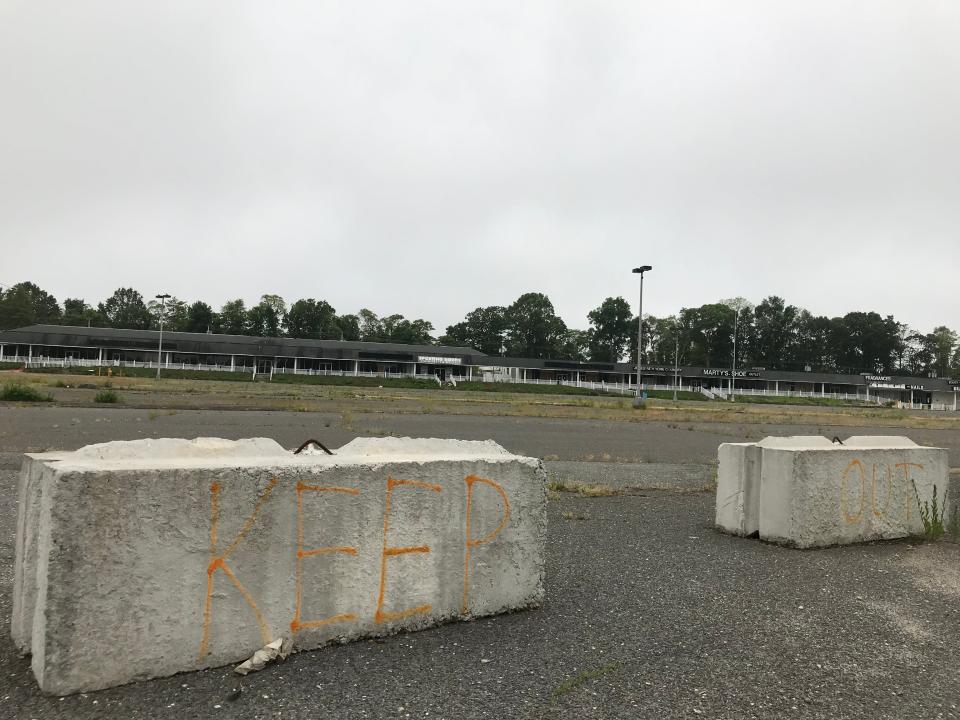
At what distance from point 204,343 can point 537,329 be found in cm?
8633

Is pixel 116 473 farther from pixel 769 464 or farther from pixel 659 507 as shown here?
pixel 659 507

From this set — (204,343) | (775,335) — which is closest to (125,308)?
(204,343)

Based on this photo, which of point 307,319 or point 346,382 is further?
point 307,319

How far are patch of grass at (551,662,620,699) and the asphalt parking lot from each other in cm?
1

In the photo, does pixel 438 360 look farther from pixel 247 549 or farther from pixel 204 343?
pixel 247 549

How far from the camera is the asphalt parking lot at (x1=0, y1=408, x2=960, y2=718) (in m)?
3.22

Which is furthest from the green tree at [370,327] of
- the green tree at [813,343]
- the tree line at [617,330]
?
the green tree at [813,343]

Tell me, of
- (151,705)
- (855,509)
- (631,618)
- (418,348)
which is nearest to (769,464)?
(855,509)

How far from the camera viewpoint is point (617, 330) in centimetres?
15462

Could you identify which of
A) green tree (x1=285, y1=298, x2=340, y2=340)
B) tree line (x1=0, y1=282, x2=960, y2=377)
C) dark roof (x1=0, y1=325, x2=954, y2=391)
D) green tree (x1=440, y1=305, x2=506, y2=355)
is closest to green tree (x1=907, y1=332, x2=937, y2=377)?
tree line (x1=0, y1=282, x2=960, y2=377)

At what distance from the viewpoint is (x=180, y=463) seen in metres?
3.57

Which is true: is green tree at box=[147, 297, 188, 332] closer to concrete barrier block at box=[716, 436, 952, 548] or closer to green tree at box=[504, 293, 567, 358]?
green tree at box=[504, 293, 567, 358]

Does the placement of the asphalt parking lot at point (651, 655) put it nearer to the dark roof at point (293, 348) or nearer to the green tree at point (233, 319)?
the dark roof at point (293, 348)

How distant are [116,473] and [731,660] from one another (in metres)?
3.77
